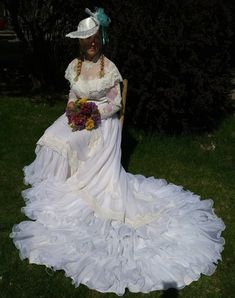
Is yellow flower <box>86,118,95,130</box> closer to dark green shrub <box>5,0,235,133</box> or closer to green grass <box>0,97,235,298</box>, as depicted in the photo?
green grass <box>0,97,235,298</box>

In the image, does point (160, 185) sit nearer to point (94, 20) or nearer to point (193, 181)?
point (193, 181)

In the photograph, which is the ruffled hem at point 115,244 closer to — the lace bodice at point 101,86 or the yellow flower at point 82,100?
the yellow flower at point 82,100

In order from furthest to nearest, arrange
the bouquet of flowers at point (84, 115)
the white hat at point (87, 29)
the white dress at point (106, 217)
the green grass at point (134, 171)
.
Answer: the bouquet of flowers at point (84, 115), the white hat at point (87, 29), the white dress at point (106, 217), the green grass at point (134, 171)

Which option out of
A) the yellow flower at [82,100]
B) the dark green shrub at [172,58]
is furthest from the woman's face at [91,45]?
the dark green shrub at [172,58]

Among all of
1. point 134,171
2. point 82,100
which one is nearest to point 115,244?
point 82,100

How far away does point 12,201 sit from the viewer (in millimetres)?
6145

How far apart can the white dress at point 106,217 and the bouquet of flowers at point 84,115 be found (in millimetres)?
101

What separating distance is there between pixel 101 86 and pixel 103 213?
5.05 ft

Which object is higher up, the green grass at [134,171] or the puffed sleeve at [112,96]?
the puffed sleeve at [112,96]

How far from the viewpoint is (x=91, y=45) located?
231 inches

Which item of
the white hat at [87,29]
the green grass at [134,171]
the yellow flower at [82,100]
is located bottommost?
the green grass at [134,171]

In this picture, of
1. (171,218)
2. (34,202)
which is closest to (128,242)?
(171,218)

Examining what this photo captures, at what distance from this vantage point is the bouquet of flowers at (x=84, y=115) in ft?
19.3

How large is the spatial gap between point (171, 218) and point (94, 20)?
8.17 ft
